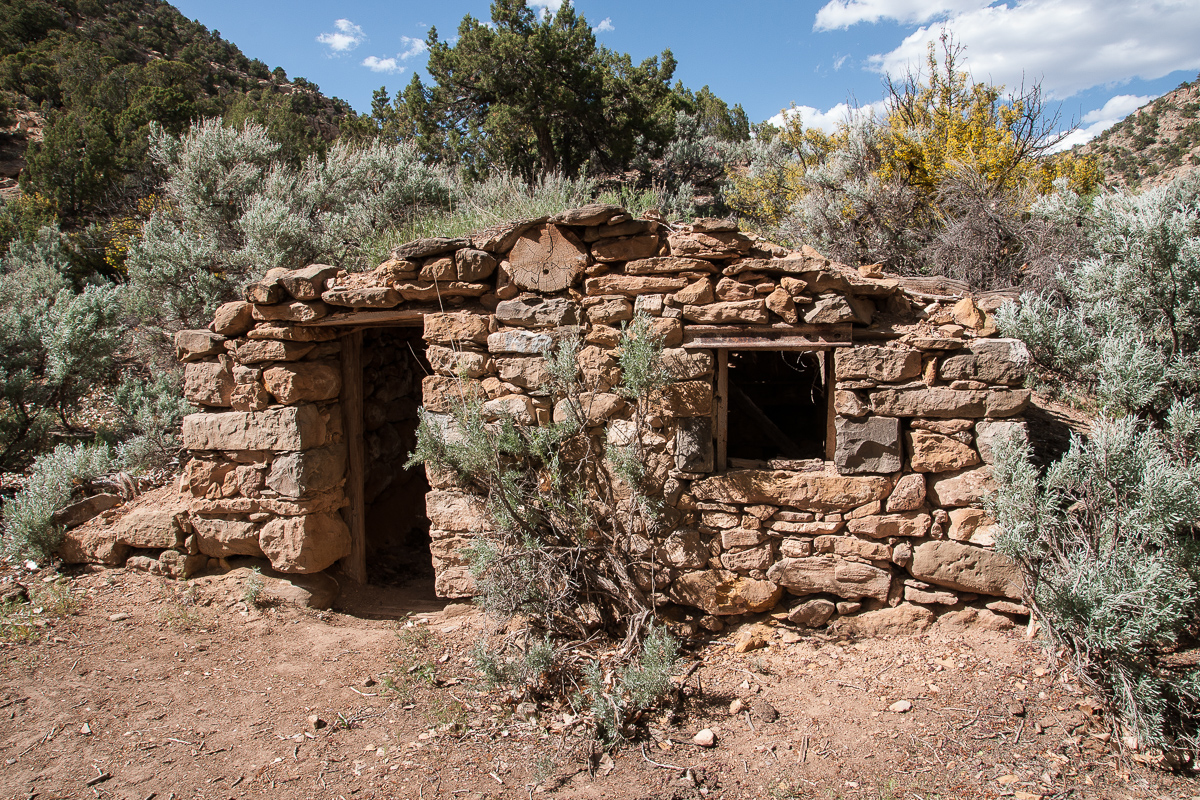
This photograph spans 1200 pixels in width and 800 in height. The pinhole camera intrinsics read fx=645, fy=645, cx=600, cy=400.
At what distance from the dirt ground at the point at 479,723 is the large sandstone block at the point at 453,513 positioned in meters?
0.60

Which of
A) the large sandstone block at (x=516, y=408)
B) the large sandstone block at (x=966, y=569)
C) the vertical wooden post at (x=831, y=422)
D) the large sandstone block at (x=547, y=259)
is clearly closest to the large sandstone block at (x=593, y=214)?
the large sandstone block at (x=547, y=259)

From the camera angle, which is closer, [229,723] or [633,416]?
[229,723]

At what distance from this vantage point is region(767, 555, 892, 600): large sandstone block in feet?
11.6

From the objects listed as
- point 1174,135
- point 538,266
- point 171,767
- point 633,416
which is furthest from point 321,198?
point 1174,135

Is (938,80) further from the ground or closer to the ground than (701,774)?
further from the ground

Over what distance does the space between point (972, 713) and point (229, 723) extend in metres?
3.59

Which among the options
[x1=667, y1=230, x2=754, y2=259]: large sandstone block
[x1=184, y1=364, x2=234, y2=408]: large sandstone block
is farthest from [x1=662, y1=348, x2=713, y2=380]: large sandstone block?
[x1=184, y1=364, x2=234, y2=408]: large sandstone block

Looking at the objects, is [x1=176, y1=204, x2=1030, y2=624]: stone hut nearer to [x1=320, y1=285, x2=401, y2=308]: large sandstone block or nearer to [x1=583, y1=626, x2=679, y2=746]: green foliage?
[x1=320, y1=285, x2=401, y2=308]: large sandstone block

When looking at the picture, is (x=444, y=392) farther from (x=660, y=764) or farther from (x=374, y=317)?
(x=660, y=764)

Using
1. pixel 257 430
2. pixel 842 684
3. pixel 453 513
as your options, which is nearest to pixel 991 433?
pixel 842 684

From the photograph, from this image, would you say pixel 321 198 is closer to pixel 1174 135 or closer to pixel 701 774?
pixel 701 774

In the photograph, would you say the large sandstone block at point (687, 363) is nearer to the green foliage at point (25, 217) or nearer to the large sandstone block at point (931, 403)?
the large sandstone block at point (931, 403)

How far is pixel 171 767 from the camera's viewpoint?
2.93 m

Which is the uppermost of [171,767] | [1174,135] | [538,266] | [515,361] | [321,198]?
[1174,135]
